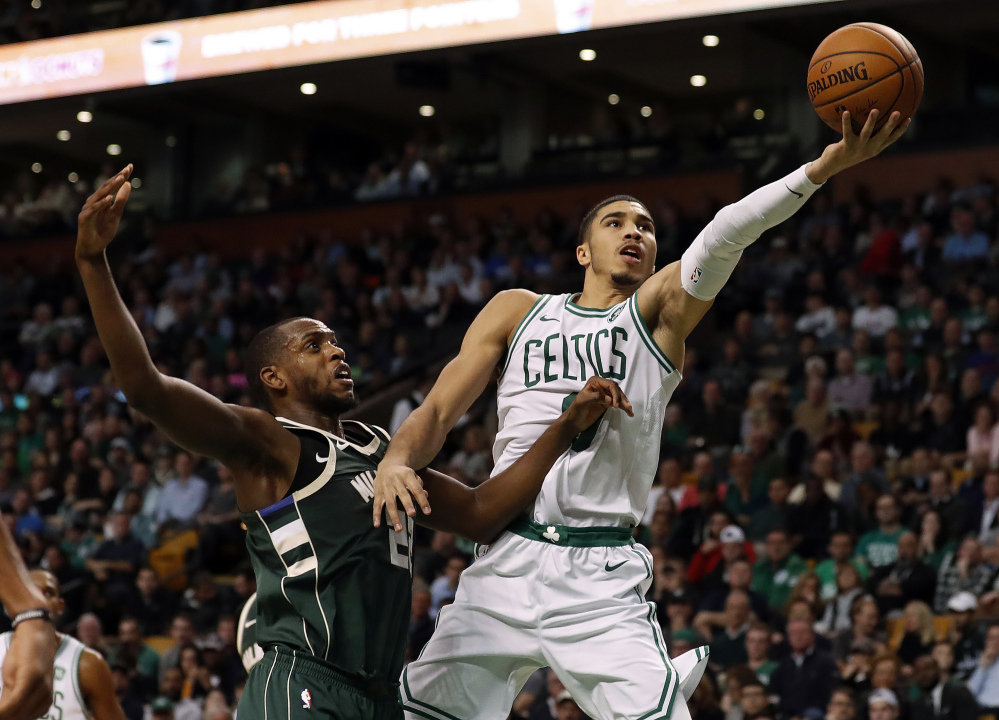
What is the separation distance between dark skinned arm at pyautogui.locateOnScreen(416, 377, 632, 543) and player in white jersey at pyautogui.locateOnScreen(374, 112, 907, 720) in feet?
0.17

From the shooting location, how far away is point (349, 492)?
4.09m

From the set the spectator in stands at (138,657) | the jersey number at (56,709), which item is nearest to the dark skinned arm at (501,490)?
the jersey number at (56,709)

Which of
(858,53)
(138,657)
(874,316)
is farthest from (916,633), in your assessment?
(138,657)

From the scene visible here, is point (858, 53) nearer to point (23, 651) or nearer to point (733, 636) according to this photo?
point (23, 651)

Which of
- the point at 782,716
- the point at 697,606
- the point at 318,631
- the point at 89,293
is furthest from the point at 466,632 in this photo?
the point at 697,606

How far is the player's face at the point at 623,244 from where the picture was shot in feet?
15.2

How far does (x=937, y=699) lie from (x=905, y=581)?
1.28 m

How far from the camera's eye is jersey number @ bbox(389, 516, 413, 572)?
411 centimetres

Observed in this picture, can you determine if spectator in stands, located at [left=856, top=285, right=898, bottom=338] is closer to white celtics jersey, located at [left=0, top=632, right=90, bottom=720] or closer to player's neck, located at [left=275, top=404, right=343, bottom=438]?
white celtics jersey, located at [left=0, top=632, right=90, bottom=720]

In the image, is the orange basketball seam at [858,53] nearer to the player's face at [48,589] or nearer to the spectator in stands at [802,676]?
the player's face at [48,589]

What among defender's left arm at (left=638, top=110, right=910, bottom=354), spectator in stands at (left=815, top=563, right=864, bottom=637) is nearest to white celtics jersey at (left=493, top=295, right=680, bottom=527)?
defender's left arm at (left=638, top=110, right=910, bottom=354)

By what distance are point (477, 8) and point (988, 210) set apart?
6041 millimetres

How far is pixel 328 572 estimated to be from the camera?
396 centimetres

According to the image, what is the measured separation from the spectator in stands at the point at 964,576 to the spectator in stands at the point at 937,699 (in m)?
0.86
